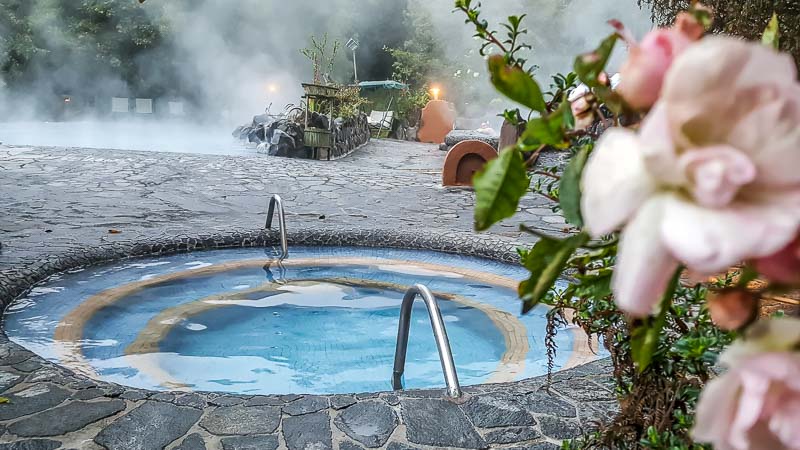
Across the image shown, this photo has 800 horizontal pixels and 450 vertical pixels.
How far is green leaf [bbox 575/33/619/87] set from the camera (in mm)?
555

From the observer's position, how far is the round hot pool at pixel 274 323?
3992 mm

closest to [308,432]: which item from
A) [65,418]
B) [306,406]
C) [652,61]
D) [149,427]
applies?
[306,406]

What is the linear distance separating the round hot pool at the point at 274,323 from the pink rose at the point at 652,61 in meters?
3.60

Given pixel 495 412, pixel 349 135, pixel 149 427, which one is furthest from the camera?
pixel 349 135

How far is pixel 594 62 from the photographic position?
0.56 meters

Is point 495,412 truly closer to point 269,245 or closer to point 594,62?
point 594,62

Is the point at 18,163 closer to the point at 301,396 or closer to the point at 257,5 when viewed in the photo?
the point at 301,396

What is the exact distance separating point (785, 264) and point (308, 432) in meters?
2.39

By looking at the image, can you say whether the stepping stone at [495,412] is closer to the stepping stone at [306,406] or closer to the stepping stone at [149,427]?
the stepping stone at [306,406]

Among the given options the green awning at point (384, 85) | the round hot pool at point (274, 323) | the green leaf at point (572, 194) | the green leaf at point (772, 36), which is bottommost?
the round hot pool at point (274, 323)

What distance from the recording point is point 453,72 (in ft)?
89.8

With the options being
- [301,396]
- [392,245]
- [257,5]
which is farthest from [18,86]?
[301,396]

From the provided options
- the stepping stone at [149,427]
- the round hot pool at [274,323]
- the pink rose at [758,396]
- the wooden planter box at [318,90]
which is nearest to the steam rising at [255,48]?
the wooden planter box at [318,90]

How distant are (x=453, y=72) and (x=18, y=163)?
19.3m
